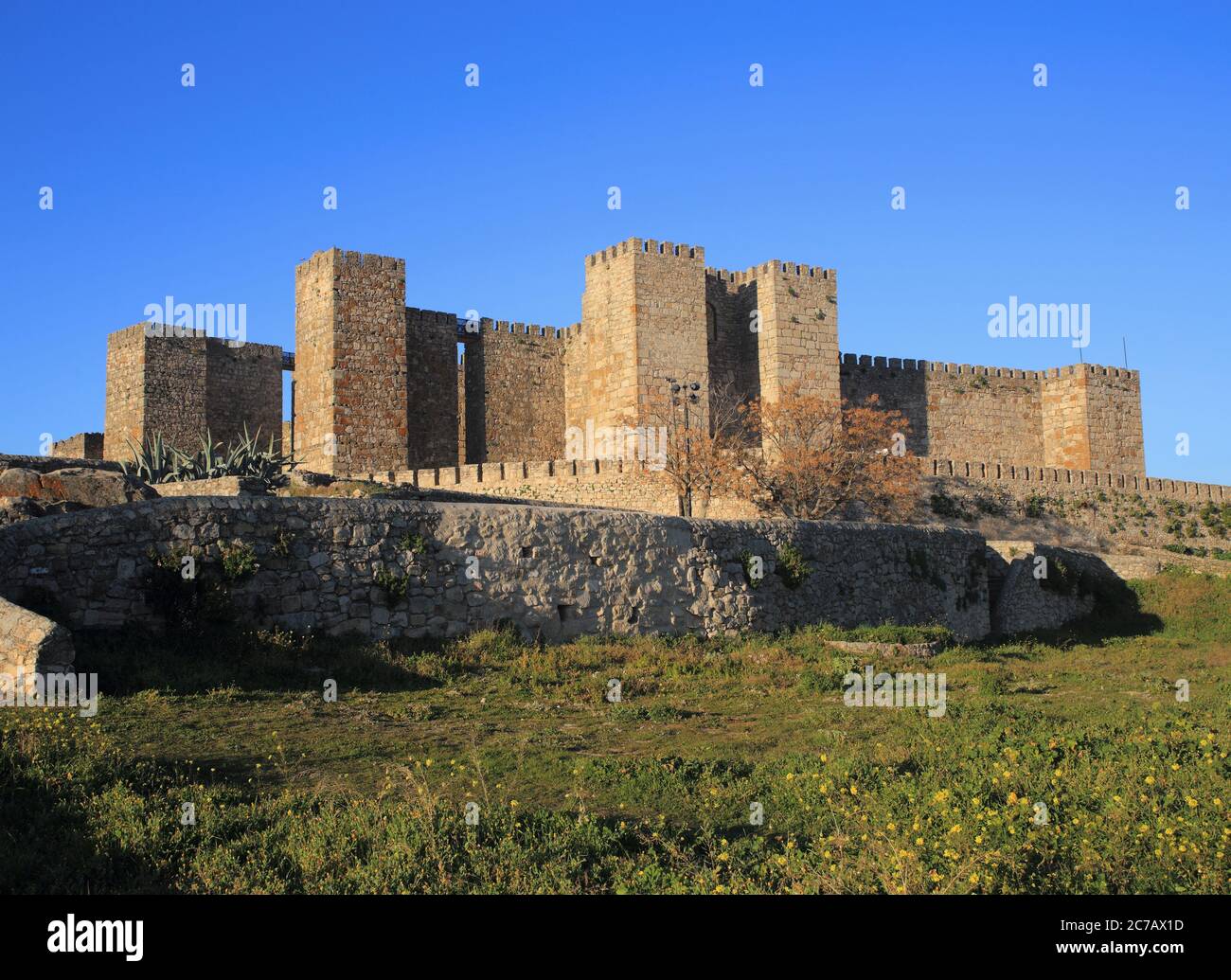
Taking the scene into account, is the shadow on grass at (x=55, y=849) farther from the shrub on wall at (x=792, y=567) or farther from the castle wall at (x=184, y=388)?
the castle wall at (x=184, y=388)

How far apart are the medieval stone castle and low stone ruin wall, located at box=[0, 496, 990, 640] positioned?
669 inches

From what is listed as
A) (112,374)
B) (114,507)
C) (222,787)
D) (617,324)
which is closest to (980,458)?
(617,324)

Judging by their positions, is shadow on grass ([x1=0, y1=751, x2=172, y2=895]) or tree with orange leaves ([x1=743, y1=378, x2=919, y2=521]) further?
tree with orange leaves ([x1=743, y1=378, x2=919, y2=521])

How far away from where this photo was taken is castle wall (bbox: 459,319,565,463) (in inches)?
1430

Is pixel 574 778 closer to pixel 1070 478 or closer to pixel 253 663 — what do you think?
pixel 253 663

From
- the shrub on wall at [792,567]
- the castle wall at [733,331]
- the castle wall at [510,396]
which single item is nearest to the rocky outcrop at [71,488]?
the shrub on wall at [792,567]

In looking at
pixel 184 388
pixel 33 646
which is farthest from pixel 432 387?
pixel 33 646

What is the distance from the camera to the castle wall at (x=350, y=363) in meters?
31.5

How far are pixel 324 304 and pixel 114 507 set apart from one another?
21.5 m

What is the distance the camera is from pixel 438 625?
12.5 meters

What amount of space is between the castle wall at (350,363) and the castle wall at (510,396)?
394cm

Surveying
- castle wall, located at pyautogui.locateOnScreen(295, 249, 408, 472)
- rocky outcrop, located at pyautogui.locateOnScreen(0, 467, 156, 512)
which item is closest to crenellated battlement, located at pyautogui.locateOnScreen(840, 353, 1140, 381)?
castle wall, located at pyautogui.locateOnScreen(295, 249, 408, 472)

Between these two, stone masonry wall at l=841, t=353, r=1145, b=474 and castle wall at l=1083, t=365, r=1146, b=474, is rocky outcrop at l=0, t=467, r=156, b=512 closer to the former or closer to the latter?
stone masonry wall at l=841, t=353, r=1145, b=474
